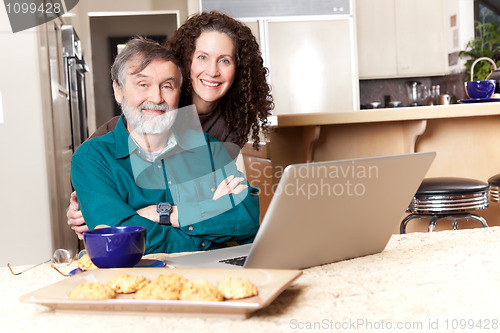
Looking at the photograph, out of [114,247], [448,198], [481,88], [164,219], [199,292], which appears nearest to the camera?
[199,292]

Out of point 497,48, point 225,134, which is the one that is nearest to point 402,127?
point 225,134

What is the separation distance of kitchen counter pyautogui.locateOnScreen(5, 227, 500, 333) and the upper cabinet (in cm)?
472

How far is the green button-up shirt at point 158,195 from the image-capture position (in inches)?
54.0

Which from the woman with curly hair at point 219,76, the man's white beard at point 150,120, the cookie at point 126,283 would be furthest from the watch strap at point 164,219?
the cookie at point 126,283

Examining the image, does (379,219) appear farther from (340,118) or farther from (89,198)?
(340,118)

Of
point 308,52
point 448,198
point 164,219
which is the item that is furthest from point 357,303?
point 308,52

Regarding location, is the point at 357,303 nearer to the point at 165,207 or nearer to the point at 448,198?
the point at 165,207

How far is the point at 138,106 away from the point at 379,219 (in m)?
0.85

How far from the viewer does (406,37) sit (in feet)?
17.9

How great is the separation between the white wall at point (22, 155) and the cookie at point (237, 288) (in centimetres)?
190

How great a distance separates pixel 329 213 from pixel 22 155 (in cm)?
184

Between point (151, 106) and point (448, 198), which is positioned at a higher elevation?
point (151, 106)

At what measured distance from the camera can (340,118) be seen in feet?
8.25

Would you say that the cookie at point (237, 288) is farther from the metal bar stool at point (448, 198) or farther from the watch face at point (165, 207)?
the metal bar stool at point (448, 198)
